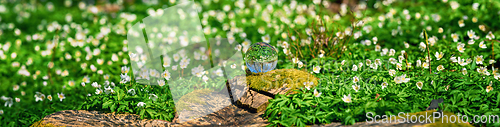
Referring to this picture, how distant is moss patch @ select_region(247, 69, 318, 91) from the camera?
3.20 meters

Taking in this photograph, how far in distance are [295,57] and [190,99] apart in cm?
159

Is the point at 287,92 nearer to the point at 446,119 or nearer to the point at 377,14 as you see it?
the point at 446,119

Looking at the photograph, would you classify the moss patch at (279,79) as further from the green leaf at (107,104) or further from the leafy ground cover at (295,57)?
the green leaf at (107,104)

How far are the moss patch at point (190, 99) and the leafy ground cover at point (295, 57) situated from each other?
10 centimetres

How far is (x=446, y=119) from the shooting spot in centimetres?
216

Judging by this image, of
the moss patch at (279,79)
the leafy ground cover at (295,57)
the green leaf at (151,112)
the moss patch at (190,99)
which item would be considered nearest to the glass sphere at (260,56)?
the moss patch at (279,79)

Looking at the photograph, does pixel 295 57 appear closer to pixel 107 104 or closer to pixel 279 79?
pixel 279 79

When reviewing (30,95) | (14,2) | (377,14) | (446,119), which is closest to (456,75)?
(446,119)

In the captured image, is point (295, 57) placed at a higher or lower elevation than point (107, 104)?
higher

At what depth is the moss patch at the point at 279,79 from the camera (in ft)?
10.5

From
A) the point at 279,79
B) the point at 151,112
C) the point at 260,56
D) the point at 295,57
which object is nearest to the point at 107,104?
the point at 151,112

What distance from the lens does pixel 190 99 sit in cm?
328

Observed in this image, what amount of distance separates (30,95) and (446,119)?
185 inches

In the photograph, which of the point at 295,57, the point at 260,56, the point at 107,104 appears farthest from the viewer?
the point at 295,57
